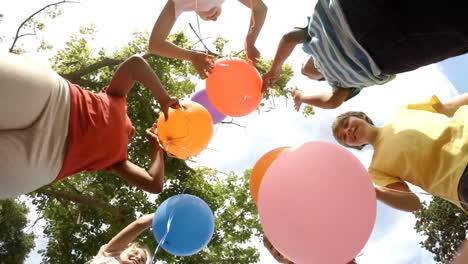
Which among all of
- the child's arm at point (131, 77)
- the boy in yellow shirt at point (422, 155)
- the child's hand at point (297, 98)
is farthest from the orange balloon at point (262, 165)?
the child's arm at point (131, 77)

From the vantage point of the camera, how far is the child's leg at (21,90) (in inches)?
63.3

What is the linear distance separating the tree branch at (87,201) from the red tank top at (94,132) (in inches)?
176

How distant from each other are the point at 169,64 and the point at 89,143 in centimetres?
514

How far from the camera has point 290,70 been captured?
7.09m

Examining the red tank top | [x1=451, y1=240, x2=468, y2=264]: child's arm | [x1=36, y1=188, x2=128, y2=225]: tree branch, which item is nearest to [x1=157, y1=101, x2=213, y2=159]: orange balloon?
the red tank top

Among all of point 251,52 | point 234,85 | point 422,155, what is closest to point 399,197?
point 422,155

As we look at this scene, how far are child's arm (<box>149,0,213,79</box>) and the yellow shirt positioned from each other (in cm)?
126

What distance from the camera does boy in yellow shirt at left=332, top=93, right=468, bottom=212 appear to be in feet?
6.70

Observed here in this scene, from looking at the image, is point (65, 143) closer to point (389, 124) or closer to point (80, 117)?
point (80, 117)

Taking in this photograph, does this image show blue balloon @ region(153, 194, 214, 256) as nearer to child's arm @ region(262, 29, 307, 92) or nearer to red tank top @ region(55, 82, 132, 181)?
red tank top @ region(55, 82, 132, 181)

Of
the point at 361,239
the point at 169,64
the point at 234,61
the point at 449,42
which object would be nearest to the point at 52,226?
the point at 169,64

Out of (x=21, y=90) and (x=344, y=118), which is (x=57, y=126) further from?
(x=344, y=118)

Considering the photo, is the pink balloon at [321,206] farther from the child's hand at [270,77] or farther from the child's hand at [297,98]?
the child's hand at [270,77]

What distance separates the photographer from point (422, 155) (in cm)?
212
